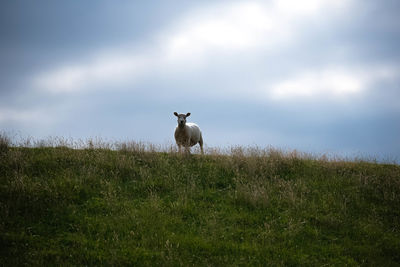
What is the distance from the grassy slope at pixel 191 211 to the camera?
6.94 m

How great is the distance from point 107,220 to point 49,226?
1.41 meters

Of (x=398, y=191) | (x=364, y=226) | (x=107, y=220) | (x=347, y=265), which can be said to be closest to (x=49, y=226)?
(x=107, y=220)

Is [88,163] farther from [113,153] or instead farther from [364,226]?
[364,226]

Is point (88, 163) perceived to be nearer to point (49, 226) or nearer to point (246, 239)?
point (49, 226)

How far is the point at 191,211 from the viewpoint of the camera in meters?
9.00

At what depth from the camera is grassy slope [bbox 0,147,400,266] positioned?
22.8 feet

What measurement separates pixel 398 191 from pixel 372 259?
5262 mm

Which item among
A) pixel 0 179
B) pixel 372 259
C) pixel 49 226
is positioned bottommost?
pixel 372 259

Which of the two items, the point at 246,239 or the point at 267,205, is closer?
the point at 246,239

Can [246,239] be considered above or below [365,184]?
below

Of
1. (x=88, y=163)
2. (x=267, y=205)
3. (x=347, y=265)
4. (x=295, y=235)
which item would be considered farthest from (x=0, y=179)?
(x=347, y=265)

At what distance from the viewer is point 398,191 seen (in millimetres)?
11438

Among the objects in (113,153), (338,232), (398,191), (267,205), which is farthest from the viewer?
(113,153)

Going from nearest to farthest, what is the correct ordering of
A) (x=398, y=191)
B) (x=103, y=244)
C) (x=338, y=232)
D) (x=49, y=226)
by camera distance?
(x=103, y=244), (x=49, y=226), (x=338, y=232), (x=398, y=191)
